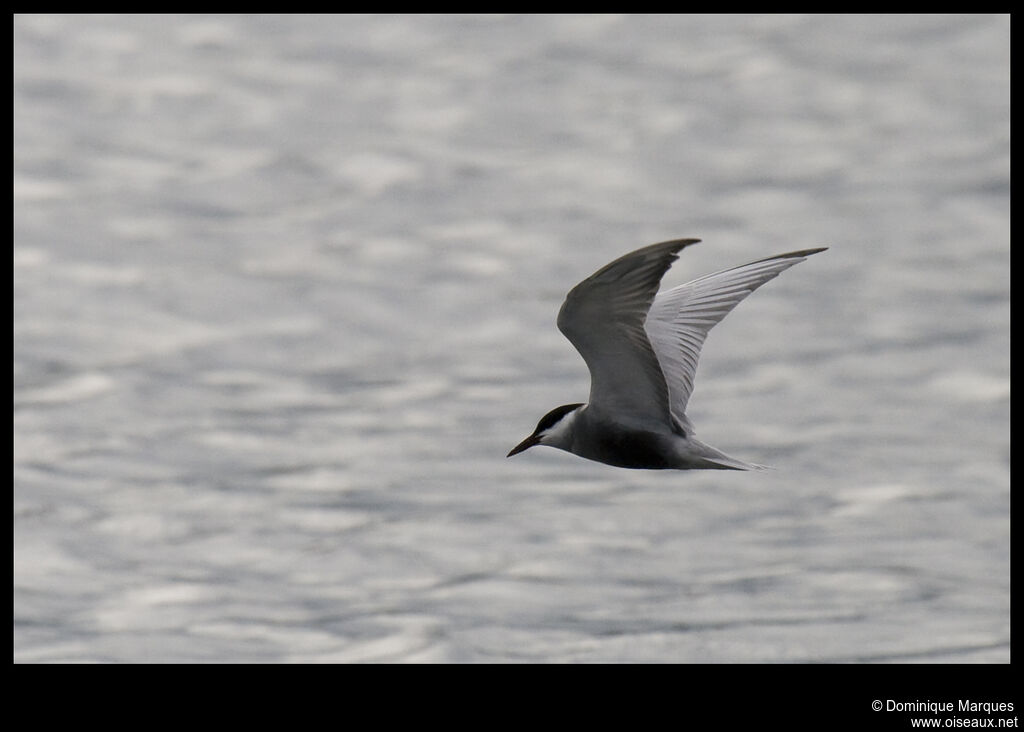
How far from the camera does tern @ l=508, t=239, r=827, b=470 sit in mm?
10664

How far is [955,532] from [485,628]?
17.5 feet

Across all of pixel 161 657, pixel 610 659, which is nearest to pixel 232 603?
pixel 161 657

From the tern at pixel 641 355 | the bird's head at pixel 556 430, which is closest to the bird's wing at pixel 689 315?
the tern at pixel 641 355

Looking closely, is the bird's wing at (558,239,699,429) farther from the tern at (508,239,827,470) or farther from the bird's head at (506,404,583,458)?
the bird's head at (506,404,583,458)

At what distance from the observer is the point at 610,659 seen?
18.8m

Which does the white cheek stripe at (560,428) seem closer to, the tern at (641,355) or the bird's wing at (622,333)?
the tern at (641,355)

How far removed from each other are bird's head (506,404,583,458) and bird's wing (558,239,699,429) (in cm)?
24

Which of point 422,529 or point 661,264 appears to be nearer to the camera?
point 661,264

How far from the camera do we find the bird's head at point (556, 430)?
11.7 meters

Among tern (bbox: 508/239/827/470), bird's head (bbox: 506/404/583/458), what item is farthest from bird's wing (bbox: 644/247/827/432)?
bird's head (bbox: 506/404/583/458)

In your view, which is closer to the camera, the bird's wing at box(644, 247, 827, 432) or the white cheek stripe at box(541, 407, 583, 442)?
the white cheek stripe at box(541, 407, 583, 442)

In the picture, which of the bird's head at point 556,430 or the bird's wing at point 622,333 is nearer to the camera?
the bird's wing at point 622,333

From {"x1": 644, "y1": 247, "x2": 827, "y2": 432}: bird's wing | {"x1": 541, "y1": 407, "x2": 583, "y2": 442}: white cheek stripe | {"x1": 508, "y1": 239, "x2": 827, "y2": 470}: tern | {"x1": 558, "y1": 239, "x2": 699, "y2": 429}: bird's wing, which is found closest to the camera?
{"x1": 558, "y1": 239, "x2": 699, "y2": 429}: bird's wing

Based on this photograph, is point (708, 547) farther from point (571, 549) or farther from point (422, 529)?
point (422, 529)
